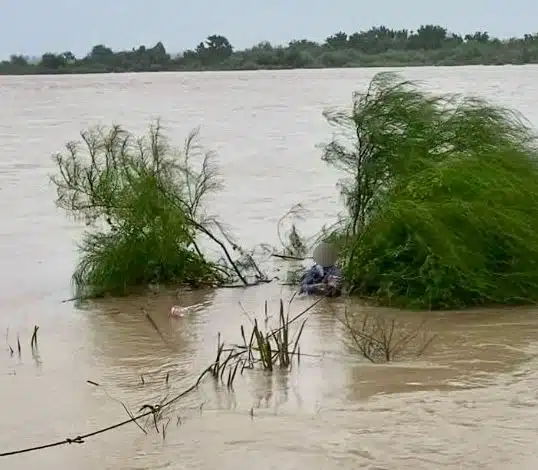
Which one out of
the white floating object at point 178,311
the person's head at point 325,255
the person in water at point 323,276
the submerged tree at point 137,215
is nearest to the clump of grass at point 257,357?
the white floating object at point 178,311

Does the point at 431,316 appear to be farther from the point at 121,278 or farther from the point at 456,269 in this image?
the point at 121,278

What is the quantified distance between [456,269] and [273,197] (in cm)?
1041

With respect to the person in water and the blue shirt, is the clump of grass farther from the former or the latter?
the blue shirt

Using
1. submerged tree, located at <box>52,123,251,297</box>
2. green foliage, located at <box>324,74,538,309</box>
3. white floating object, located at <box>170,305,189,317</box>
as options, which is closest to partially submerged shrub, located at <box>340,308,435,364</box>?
green foliage, located at <box>324,74,538,309</box>

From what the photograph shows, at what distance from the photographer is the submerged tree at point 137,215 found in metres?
11.3

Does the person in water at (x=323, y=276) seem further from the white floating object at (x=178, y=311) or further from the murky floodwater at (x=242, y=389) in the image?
the white floating object at (x=178, y=311)

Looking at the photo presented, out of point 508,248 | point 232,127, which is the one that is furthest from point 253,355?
point 232,127

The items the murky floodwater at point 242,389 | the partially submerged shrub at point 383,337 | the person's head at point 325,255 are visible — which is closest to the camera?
the murky floodwater at point 242,389

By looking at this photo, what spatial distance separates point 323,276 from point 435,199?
1554 millimetres

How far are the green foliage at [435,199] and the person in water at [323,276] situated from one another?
14 cm

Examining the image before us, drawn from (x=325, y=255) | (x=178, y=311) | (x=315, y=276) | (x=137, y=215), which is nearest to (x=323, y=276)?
(x=315, y=276)

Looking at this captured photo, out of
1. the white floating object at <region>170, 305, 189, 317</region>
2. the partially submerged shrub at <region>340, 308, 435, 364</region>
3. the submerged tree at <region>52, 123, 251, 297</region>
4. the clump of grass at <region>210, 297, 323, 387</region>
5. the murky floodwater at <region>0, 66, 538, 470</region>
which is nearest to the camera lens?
the murky floodwater at <region>0, 66, 538, 470</region>

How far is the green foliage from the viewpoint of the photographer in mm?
9844

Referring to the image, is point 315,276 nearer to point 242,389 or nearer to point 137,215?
point 137,215
